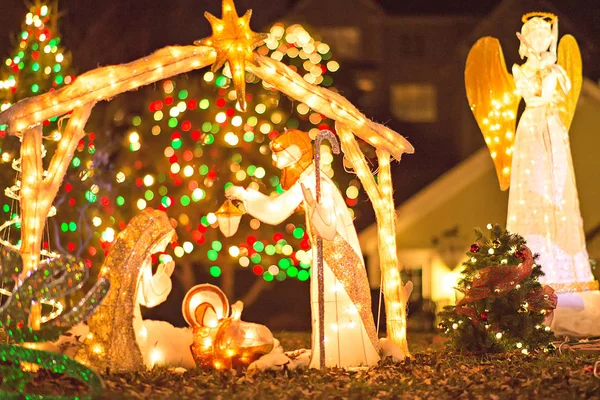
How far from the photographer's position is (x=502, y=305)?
37.7ft

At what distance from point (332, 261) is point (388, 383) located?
153 centimetres

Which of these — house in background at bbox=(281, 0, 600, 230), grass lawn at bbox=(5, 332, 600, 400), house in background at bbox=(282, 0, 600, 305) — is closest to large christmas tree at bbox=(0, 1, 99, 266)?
grass lawn at bbox=(5, 332, 600, 400)

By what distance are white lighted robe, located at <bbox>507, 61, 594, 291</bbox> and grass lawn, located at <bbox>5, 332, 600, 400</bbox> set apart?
3.85 m

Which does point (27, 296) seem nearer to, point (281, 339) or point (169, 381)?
point (169, 381)

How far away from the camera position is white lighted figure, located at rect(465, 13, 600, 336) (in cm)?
1434

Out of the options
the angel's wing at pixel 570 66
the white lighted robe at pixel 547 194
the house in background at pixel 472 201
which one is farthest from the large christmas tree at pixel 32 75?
the house in background at pixel 472 201

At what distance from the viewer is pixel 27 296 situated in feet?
27.9

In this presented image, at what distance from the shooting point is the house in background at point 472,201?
76.5ft

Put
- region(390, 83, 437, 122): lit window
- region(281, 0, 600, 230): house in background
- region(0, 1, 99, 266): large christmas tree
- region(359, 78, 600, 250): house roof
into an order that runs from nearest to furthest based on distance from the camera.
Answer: region(0, 1, 99, 266): large christmas tree → region(359, 78, 600, 250): house roof → region(281, 0, 600, 230): house in background → region(390, 83, 437, 122): lit window

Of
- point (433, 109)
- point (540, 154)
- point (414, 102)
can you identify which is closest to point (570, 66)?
point (540, 154)

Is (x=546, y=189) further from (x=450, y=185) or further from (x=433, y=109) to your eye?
(x=433, y=109)

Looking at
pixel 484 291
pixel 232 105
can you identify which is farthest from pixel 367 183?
pixel 232 105

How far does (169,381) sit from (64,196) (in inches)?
366

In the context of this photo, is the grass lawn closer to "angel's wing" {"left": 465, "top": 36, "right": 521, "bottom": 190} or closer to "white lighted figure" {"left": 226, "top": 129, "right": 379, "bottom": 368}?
"white lighted figure" {"left": 226, "top": 129, "right": 379, "bottom": 368}
